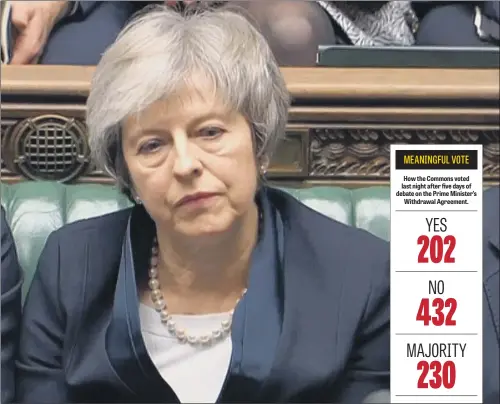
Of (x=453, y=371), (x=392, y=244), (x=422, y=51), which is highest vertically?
(x=422, y=51)

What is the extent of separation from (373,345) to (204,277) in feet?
A: 0.93

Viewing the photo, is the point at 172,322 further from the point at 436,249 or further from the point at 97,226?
the point at 436,249

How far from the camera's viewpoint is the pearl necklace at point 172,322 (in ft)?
4.11

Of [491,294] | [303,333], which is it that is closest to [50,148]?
[303,333]

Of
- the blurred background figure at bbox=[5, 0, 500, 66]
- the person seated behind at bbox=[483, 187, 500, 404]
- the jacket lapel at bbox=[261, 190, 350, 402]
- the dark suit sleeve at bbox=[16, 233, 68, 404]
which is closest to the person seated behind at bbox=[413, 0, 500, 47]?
the blurred background figure at bbox=[5, 0, 500, 66]

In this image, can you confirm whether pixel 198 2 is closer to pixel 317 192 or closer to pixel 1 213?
pixel 317 192

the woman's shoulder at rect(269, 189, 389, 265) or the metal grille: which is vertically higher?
the metal grille

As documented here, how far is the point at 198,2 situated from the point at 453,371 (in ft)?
2.29

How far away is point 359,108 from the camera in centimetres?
126

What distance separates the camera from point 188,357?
125 centimetres

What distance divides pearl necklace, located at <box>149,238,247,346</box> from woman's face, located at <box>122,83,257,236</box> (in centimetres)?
9

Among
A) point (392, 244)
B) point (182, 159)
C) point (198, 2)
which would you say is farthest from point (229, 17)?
point (392, 244)

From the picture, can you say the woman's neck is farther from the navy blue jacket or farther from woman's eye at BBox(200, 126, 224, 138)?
Result: woman's eye at BBox(200, 126, 224, 138)

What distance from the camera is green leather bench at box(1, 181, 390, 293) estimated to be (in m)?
1.28
